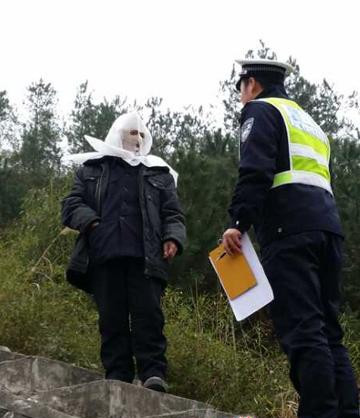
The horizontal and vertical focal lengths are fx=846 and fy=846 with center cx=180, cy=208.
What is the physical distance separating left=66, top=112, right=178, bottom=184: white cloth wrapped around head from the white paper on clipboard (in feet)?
4.56

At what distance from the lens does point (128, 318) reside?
14.8ft

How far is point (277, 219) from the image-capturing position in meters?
3.42

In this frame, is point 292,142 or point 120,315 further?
point 120,315

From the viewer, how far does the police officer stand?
125 inches

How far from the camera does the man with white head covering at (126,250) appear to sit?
4.41 m

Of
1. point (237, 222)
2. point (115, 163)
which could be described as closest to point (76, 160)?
point (115, 163)

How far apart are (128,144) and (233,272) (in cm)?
155

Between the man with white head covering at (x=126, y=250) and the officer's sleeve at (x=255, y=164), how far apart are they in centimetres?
110

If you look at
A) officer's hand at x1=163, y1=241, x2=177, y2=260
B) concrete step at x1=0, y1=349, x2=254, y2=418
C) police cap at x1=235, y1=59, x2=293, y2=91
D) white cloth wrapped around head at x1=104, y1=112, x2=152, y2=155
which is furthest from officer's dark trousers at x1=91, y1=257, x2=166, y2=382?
police cap at x1=235, y1=59, x2=293, y2=91

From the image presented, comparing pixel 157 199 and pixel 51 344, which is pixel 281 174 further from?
pixel 51 344

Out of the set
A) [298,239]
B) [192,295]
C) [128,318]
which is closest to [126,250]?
[128,318]

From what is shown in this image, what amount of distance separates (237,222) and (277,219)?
0.53 ft

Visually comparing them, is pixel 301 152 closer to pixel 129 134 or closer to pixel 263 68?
pixel 263 68

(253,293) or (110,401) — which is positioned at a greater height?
(253,293)
